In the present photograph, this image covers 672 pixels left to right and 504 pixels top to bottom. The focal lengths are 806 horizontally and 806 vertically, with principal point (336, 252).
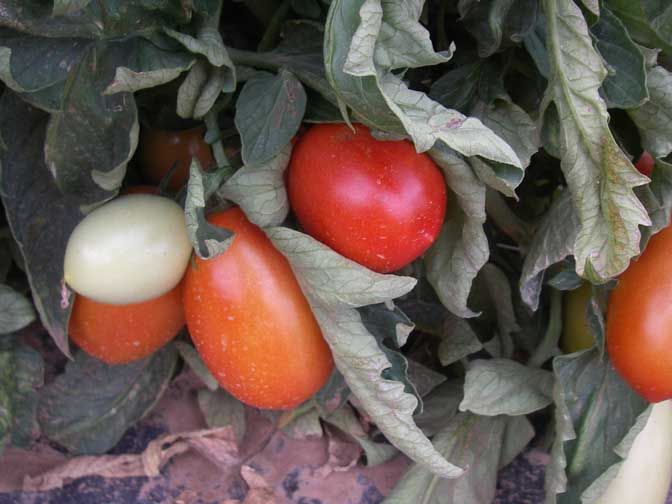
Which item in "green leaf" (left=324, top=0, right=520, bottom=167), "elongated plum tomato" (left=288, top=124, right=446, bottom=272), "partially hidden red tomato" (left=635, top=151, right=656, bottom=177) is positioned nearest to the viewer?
"green leaf" (left=324, top=0, right=520, bottom=167)

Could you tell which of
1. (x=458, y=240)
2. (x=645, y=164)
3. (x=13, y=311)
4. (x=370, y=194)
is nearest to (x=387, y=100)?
(x=370, y=194)

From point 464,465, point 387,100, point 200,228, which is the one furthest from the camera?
point 464,465

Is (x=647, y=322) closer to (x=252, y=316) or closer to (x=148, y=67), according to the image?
(x=252, y=316)

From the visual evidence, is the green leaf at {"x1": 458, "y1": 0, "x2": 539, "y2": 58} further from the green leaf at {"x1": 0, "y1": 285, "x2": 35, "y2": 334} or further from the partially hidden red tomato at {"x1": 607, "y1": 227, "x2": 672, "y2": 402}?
the green leaf at {"x1": 0, "y1": 285, "x2": 35, "y2": 334}

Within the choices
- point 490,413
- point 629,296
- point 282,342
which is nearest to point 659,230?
point 629,296

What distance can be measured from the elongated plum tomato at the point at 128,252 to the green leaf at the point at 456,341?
0.32 meters

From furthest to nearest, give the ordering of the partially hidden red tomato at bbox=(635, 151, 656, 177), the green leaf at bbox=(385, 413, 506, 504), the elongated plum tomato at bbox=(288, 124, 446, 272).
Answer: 1. the green leaf at bbox=(385, 413, 506, 504)
2. the partially hidden red tomato at bbox=(635, 151, 656, 177)
3. the elongated plum tomato at bbox=(288, 124, 446, 272)

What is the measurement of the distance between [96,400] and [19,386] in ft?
0.32

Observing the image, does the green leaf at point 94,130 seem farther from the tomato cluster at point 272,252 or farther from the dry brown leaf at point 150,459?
the dry brown leaf at point 150,459

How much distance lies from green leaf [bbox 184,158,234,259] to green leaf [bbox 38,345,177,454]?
1.18ft

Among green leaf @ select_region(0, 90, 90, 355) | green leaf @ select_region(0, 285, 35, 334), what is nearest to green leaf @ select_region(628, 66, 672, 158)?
green leaf @ select_region(0, 90, 90, 355)

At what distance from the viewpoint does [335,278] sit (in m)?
0.68

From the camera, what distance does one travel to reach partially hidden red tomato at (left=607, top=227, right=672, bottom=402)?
749 mm

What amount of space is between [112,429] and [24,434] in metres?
0.10
